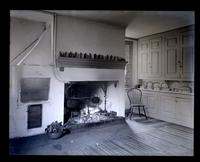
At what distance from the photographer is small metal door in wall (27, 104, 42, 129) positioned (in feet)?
10.5

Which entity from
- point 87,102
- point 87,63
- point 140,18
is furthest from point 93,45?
point 87,102

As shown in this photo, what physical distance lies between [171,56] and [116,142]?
2660mm

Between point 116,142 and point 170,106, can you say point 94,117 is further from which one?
point 170,106

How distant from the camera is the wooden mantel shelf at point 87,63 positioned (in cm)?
339

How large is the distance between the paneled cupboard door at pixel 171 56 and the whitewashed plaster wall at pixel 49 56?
155cm

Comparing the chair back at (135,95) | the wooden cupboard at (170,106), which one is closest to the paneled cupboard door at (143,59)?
the chair back at (135,95)

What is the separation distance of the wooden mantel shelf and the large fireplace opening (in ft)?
1.47

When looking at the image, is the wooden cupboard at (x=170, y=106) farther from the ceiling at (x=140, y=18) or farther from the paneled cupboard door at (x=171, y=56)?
the ceiling at (x=140, y=18)

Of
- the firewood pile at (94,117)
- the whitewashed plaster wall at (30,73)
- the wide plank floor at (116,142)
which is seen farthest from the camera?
the firewood pile at (94,117)
